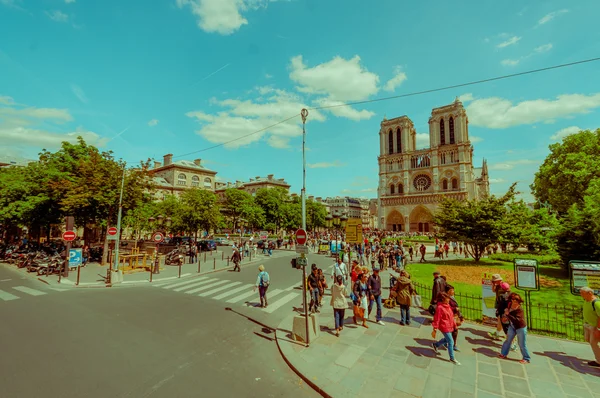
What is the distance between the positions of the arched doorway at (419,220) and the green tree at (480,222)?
169ft

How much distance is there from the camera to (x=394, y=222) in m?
76.1

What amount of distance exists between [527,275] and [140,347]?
10.8m

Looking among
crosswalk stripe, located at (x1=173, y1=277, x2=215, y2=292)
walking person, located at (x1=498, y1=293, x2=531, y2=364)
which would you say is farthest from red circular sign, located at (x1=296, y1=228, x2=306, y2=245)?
crosswalk stripe, located at (x1=173, y1=277, x2=215, y2=292)

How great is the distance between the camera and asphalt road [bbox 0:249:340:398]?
17.0 feet

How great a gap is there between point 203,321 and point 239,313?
55.0 inches

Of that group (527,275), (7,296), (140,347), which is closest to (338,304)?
(140,347)

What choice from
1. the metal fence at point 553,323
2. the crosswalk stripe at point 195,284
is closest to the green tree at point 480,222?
the metal fence at point 553,323

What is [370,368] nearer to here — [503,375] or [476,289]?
[503,375]

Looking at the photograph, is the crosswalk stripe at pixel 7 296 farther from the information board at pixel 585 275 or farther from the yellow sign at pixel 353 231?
the information board at pixel 585 275

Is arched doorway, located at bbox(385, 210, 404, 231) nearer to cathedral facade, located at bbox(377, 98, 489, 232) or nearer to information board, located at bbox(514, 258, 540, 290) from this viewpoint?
cathedral facade, located at bbox(377, 98, 489, 232)

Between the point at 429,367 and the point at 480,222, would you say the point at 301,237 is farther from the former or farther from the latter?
the point at 480,222

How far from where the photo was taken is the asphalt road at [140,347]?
5.19 metres

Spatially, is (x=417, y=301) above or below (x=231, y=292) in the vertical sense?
above

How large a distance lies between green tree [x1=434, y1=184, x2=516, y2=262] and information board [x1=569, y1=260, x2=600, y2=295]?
1462 centimetres
